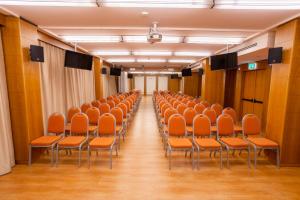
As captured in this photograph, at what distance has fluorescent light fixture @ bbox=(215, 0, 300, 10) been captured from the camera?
3236 mm

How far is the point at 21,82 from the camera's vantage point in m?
4.12

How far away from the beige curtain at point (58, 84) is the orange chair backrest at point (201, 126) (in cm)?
399

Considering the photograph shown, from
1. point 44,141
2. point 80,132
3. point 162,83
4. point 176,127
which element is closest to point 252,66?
point 176,127

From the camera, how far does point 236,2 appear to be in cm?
324

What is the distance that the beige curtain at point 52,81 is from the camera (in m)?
5.30

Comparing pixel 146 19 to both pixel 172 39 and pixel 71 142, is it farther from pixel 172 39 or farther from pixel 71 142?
pixel 71 142

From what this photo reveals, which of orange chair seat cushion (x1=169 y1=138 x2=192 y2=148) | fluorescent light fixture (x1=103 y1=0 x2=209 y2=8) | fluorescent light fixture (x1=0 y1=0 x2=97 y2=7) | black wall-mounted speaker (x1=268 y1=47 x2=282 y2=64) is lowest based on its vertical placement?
orange chair seat cushion (x1=169 y1=138 x2=192 y2=148)

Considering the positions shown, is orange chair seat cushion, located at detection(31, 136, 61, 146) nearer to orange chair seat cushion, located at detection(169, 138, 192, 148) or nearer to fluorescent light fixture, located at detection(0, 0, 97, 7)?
orange chair seat cushion, located at detection(169, 138, 192, 148)

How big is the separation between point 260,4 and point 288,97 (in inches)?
81.5

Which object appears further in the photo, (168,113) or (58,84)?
(58,84)

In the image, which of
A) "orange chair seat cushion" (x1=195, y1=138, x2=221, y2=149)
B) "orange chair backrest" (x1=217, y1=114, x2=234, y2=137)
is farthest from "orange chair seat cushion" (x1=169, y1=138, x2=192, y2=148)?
"orange chair backrest" (x1=217, y1=114, x2=234, y2=137)

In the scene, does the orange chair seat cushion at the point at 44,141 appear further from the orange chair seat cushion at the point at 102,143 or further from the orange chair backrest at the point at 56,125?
the orange chair seat cushion at the point at 102,143

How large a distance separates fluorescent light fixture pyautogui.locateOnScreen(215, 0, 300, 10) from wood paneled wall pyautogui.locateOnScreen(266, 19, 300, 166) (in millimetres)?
822

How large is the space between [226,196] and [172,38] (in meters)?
4.43
